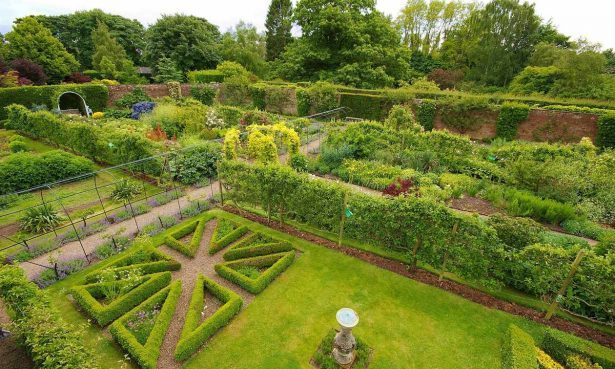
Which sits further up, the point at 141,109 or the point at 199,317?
the point at 141,109

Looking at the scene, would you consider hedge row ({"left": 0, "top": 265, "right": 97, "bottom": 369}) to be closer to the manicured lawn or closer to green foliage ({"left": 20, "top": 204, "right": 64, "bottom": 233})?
the manicured lawn

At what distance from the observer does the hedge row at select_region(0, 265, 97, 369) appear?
4402 millimetres

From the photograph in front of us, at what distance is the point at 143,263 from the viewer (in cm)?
816


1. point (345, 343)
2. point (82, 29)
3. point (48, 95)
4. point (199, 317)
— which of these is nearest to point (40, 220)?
point (199, 317)

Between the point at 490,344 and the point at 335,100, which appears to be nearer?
the point at 490,344

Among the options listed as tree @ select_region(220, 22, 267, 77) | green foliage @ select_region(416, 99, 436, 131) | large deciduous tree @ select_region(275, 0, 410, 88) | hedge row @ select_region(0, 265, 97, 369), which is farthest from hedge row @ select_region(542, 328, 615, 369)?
tree @ select_region(220, 22, 267, 77)

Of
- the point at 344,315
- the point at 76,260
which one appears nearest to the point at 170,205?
the point at 76,260

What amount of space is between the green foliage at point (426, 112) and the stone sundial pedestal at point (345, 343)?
20468 mm

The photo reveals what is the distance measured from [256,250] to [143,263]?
3221 mm

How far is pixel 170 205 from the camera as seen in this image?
1216cm

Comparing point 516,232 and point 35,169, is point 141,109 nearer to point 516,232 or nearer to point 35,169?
point 35,169

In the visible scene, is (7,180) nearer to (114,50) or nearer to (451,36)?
(114,50)

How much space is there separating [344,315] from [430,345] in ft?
7.72

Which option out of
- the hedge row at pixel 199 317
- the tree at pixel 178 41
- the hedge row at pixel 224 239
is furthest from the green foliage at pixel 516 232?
the tree at pixel 178 41
